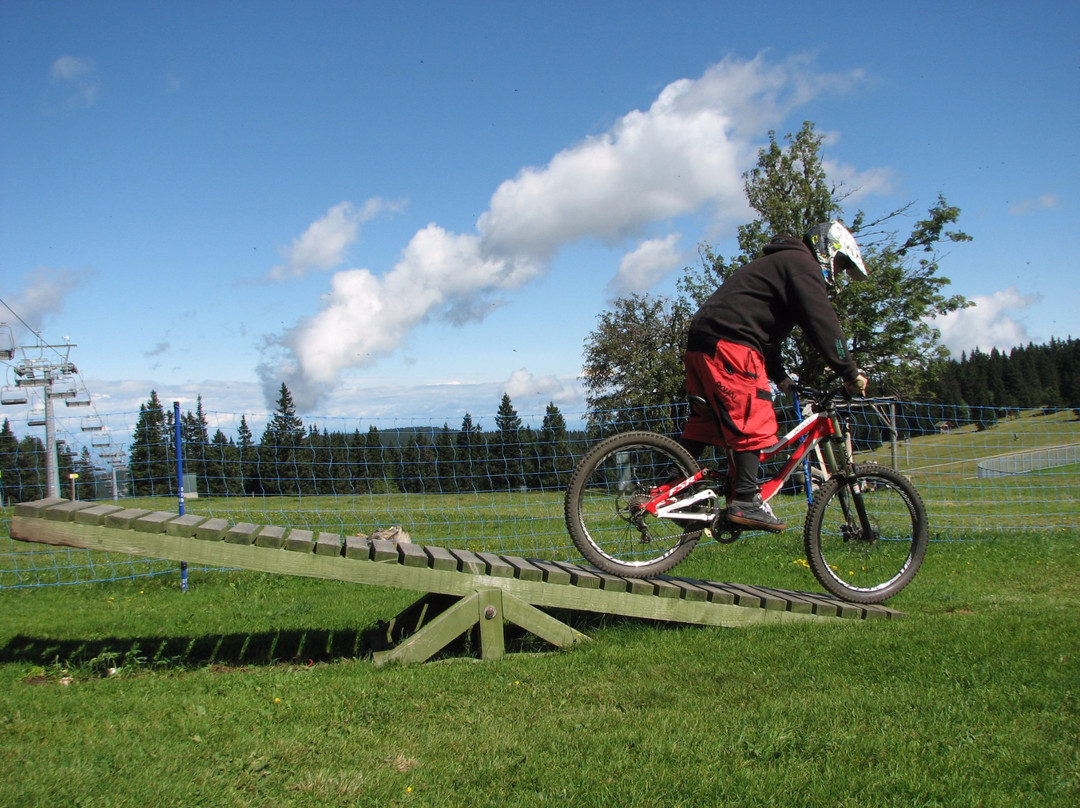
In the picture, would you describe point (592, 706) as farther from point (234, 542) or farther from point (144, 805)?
point (234, 542)

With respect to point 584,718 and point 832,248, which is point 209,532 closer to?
point 584,718

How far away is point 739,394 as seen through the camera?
4336 millimetres

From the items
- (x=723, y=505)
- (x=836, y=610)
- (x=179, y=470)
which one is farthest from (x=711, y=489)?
(x=179, y=470)

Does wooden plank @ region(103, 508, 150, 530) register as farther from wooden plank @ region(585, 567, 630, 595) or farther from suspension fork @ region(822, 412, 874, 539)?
suspension fork @ region(822, 412, 874, 539)

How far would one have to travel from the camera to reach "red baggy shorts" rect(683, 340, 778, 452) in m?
4.34

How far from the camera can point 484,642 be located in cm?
455

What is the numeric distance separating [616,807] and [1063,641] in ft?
9.75

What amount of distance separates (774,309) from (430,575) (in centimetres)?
255

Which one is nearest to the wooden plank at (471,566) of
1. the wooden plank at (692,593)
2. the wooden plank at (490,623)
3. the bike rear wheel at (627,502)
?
the wooden plank at (490,623)

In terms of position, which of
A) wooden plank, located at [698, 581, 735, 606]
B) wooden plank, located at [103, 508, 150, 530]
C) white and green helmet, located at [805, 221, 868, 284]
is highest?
white and green helmet, located at [805, 221, 868, 284]

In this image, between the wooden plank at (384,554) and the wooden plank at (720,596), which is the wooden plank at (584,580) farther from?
the wooden plank at (384,554)

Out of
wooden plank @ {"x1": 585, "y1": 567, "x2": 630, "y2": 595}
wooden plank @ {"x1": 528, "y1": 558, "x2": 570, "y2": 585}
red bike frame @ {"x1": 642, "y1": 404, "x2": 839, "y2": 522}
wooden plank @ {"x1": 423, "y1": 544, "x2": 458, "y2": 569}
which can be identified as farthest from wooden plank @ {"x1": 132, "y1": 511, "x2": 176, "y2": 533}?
red bike frame @ {"x1": 642, "y1": 404, "x2": 839, "y2": 522}

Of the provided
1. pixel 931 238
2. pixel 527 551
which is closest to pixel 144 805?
pixel 527 551

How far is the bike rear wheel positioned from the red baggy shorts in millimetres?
345
